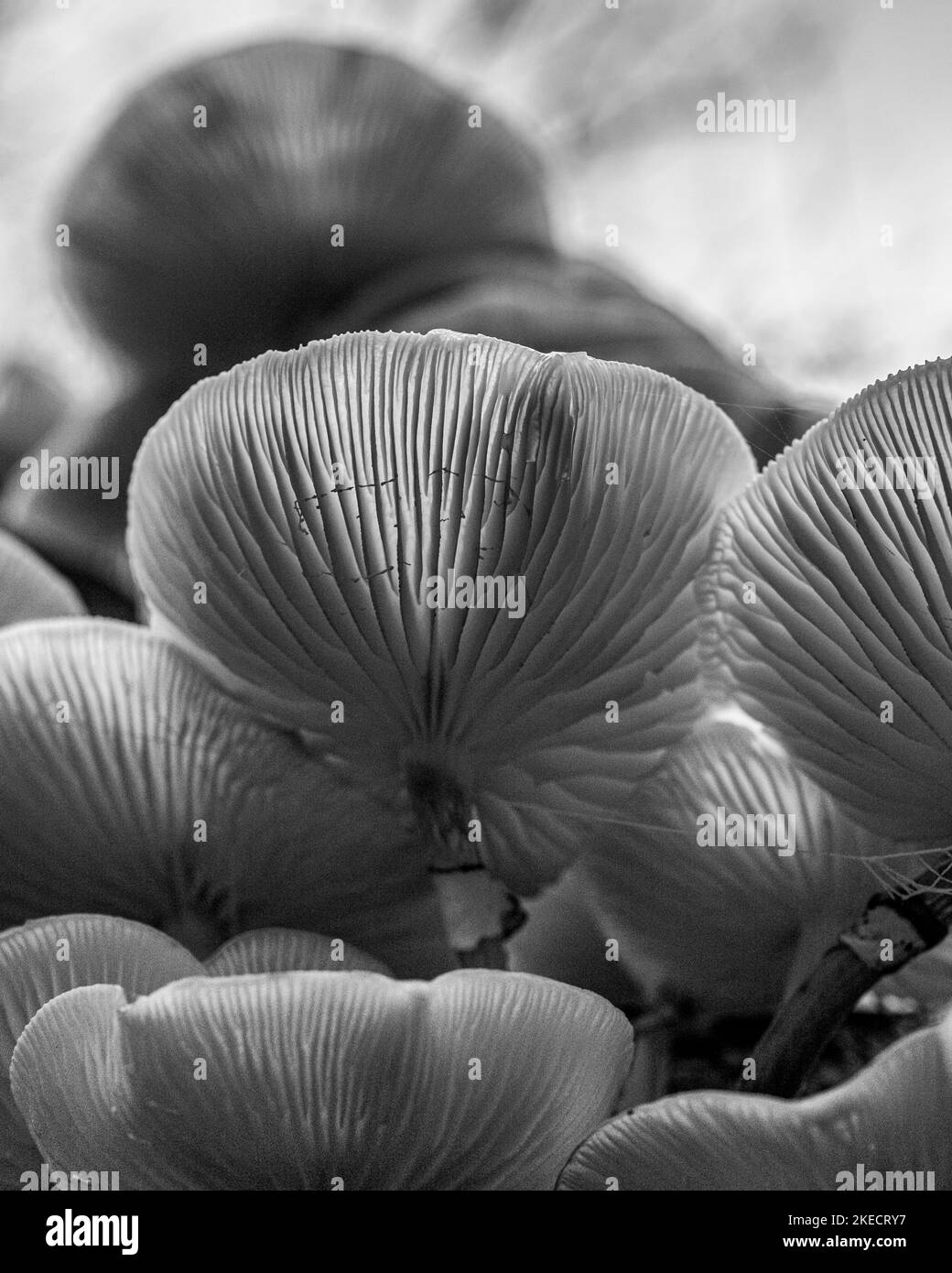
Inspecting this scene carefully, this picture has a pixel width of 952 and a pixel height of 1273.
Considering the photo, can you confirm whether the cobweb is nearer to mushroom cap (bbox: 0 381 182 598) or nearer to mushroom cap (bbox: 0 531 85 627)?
mushroom cap (bbox: 0 531 85 627)

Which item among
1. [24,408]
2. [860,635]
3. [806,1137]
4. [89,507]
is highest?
[24,408]

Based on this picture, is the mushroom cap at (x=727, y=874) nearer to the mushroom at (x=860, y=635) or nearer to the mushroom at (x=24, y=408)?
the mushroom at (x=860, y=635)

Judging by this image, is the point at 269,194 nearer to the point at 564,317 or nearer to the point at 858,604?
the point at 564,317

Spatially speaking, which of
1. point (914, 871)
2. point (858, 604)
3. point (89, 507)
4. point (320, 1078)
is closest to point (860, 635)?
point (858, 604)

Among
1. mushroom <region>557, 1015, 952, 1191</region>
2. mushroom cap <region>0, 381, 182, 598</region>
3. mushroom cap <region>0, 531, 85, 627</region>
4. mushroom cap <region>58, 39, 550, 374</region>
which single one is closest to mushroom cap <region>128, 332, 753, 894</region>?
mushroom cap <region>0, 531, 85, 627</region>

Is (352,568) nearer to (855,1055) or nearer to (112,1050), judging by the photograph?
(112,1050)

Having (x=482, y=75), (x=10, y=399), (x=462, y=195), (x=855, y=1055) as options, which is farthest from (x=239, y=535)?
(x=482, y=75)
